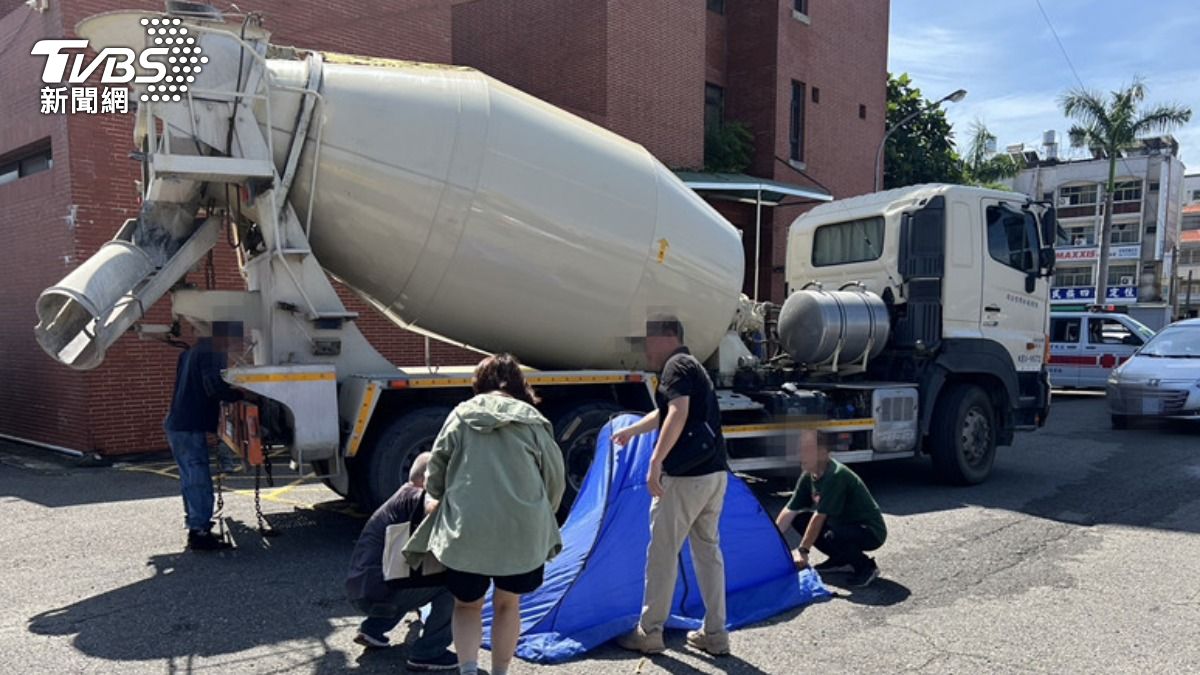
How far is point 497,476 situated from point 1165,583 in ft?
16.1

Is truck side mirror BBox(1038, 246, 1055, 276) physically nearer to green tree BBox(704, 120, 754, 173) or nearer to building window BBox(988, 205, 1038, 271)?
building window BBox(988, 205, 1038, 271)

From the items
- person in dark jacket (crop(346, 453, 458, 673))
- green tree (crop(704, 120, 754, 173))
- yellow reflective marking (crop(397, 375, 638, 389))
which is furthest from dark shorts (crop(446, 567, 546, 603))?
green tree (crop(704, 120, 754, 173))

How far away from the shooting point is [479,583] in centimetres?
346

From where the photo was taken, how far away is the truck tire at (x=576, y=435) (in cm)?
692

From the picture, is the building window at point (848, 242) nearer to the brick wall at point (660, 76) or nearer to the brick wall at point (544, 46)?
the brick wall at point (660, 76)

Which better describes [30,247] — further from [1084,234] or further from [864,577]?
[1084,234]

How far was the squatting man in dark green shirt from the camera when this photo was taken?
5.51 metres

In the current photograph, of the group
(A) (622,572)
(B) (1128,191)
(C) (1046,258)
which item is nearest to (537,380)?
(A) (622,572)

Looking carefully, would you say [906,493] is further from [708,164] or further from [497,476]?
[708,164]

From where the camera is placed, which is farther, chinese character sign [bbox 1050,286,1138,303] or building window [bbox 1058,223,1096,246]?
building window [bbox 1058,223,1096,246]

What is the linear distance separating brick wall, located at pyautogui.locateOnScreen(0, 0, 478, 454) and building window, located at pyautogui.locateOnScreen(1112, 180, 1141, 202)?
56.6 m

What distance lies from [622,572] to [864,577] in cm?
188

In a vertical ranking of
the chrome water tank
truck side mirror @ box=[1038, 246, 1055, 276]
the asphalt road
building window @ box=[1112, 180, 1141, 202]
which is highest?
building window @ box=[1112, 180, 1141, 202]

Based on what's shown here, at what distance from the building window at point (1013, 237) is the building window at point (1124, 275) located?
53.5m
